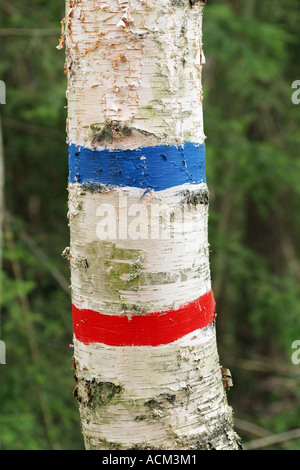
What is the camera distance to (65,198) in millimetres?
6066

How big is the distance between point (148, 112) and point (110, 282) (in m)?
0.45

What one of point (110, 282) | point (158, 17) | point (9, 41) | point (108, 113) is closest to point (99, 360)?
point (110, 282)

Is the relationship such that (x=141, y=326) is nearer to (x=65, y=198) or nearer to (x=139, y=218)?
(x=139, y=218)

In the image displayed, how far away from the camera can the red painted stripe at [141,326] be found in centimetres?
134

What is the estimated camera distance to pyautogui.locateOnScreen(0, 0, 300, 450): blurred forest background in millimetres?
4957

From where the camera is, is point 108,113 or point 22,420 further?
point 22,420

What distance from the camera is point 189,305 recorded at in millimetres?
1397

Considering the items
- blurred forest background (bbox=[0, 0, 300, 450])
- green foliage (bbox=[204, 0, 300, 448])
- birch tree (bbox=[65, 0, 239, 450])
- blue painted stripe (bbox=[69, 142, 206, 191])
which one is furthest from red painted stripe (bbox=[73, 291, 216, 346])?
green foliage (bbox=[204, 0, 300, 448])

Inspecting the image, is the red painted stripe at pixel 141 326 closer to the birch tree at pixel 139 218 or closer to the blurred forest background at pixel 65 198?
the birch tree at pixel 139 218

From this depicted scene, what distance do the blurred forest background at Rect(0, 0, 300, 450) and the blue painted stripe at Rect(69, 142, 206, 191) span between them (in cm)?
301

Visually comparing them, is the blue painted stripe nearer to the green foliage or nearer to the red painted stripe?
the red painted stripe

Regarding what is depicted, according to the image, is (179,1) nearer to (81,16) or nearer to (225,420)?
(81,16)

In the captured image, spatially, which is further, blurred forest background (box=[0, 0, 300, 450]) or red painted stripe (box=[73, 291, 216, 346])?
blurred forest background (box=[0, 0, 300, 450])

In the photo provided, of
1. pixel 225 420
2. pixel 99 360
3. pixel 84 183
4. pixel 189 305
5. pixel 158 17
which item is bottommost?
pixel 225 420
